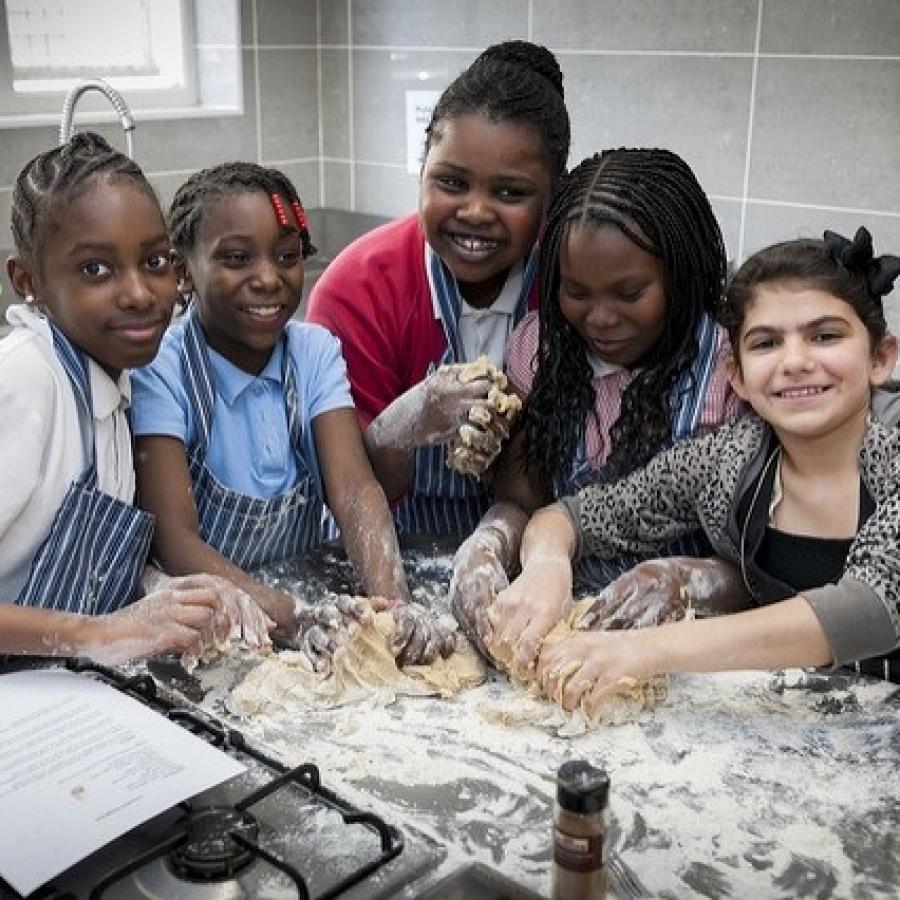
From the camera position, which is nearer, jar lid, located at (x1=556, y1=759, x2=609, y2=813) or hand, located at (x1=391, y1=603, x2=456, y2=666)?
jar lid, located at (x1=556, y1=759, x2=609, y2=813)

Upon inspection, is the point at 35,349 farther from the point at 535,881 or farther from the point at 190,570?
the point at 535,881

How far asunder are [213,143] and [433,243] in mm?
1481

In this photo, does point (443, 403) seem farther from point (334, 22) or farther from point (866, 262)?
point (334, 22)

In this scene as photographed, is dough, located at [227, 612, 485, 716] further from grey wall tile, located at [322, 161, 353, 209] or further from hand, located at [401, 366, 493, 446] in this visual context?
grey wall tile, located at [322, 161, 353, 209]

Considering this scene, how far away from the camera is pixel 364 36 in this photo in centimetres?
297

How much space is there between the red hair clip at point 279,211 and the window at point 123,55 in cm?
140

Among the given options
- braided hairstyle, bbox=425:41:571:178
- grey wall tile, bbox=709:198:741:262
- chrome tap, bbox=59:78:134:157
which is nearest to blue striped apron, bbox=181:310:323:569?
braided hairstyle, bbox=425:41:571:178

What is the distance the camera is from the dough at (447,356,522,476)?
1479mm

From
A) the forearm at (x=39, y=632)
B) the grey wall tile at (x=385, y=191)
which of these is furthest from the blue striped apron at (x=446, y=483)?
the grey wall tile at (x=385, y=191)

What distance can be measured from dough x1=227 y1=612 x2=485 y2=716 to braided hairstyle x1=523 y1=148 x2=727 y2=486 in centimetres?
41

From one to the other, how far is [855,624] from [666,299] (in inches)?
19.3

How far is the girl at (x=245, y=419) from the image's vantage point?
1.42 m

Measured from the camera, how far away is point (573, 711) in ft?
3.73

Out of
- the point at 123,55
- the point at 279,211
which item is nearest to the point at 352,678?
the point at 279,211
